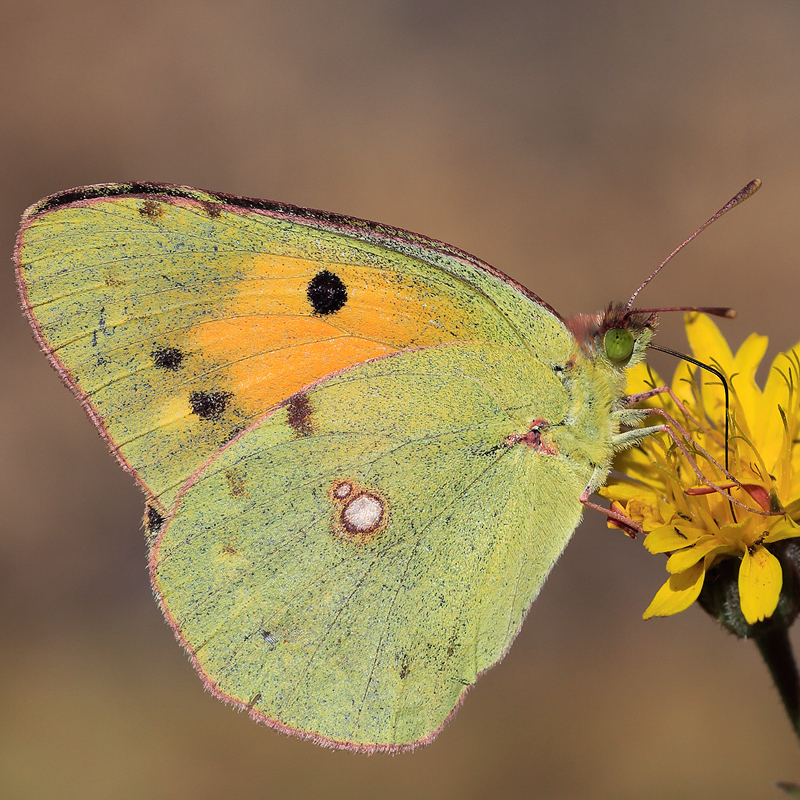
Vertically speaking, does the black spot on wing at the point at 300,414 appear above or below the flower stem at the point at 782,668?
above

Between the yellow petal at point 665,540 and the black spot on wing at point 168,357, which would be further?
the black spot on wing at point 168,357

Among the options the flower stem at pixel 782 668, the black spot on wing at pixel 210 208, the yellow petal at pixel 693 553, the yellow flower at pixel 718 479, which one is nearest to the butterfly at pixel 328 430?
the black spot on wing at pixel 210 208

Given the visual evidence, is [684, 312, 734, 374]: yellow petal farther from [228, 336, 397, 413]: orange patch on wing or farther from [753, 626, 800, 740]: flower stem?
[228, 336, 397, 413]: orange patch on wing

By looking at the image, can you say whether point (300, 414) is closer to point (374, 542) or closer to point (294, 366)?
point (294, 366)

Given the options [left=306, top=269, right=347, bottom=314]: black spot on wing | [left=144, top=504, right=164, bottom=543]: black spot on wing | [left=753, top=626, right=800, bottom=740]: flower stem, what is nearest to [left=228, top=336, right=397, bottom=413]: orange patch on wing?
[left=306, top=269, right=347, bottom=314]: black spot on wing

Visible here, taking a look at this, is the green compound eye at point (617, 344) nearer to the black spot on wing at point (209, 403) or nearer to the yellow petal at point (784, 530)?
the yellow petal at point (784, 530)

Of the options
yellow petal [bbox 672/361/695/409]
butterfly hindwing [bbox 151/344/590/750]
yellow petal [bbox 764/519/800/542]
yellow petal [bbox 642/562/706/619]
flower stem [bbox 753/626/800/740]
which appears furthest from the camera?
yellow petal [bbox 672/361/695/409]

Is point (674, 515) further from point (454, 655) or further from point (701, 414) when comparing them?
point (454, 655)
